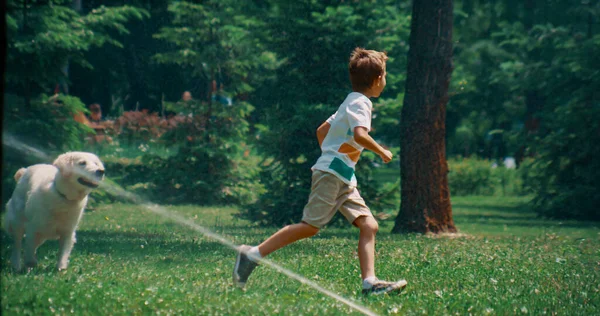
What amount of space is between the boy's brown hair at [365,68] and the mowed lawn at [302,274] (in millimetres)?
1641

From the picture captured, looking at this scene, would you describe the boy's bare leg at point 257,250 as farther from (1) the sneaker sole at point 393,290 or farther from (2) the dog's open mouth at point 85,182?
(2) the dog's open mouth at point 85,182

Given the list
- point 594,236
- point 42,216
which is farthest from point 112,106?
point 42,216

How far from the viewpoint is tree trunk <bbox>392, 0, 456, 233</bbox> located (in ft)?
38.7

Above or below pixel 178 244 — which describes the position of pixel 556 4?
above

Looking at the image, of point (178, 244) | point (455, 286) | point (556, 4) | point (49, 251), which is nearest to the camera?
point (455, 286)

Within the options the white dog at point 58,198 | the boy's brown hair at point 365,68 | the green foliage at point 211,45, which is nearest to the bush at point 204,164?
the green foliage at point 211,45

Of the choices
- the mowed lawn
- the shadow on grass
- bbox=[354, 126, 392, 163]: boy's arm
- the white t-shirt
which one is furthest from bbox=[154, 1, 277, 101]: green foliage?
bbox=[354, 126, 392, 163]: boy's arm

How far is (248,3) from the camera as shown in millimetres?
14242

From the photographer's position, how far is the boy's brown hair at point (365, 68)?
5.98 meters

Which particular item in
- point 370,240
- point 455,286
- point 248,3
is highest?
point 248,3

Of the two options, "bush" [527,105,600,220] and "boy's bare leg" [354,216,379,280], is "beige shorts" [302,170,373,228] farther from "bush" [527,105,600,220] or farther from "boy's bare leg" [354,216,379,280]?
"bush" [527,105,600,220]

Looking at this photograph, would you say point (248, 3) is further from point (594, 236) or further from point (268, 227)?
point (594, 236)

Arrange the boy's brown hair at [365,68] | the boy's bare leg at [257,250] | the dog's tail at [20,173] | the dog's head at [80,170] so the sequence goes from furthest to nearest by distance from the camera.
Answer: the dog's tail at [20,173]
the dog's head at [80,170]
the boy's brown hair at [365,68]
the boy's bare leg at [257,250]

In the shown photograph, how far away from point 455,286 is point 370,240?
1.13 m
